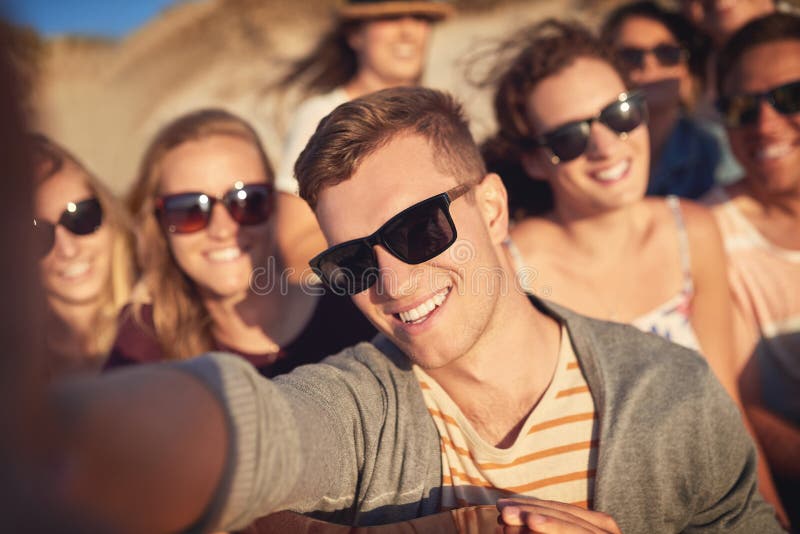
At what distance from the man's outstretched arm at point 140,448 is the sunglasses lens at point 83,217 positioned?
2.43m

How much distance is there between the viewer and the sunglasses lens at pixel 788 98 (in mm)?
3457

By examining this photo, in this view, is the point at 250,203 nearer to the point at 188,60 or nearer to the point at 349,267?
the point at 349,267

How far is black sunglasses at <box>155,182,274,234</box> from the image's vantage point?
2988mm

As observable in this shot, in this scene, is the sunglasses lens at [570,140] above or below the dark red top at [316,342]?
above

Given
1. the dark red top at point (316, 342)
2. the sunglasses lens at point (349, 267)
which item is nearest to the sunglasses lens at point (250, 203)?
the dark red top at point (316, 342)

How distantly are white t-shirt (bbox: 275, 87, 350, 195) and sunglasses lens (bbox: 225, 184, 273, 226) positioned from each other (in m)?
0.90

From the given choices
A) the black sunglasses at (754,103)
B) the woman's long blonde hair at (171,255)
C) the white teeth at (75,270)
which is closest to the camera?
the woman's long blonde hair at (171,255)

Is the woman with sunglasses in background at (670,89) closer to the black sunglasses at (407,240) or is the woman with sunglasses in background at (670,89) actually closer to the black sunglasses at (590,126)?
the black sunglasses at (590,126)

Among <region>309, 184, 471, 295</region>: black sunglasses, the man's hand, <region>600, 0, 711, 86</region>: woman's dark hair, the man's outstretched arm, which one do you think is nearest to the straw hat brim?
<region>600, 0, 711, 86</region>: woman's dark hair

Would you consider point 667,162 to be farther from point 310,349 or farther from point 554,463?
point 554,463

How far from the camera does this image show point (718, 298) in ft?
10.7

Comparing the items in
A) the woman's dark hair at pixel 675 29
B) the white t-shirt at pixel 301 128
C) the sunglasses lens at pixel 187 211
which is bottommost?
the sunglasses lens at pixel 187 211

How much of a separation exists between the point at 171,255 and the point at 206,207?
0.48 m

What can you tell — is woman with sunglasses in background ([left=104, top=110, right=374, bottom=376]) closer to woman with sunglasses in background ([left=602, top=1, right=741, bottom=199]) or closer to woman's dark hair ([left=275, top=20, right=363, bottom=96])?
woman's dark hair ([left=275, top=20, right=363, bottom=96])
